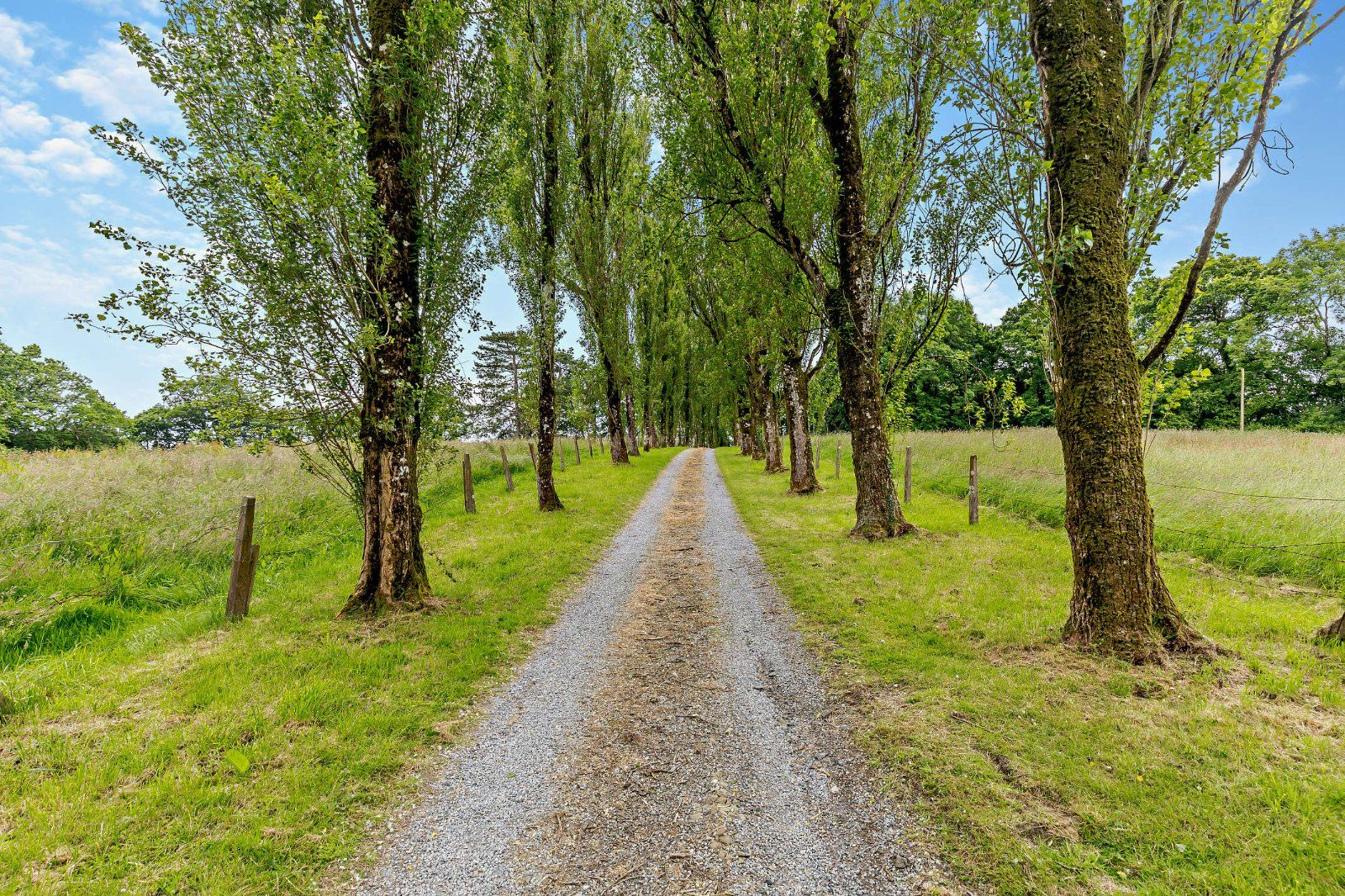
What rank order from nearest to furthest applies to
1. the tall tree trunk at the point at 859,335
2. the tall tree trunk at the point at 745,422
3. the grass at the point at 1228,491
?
1. the grass at the point at 1228,491
2. the tall tree trunk at the point at 859,335
3. the tall tree trunk at the point at 745,422

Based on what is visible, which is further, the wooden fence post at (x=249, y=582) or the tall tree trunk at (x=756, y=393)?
the tall tree trunk at (x=756, y=393)

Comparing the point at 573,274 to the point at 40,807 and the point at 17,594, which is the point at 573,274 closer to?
the point at 17,594

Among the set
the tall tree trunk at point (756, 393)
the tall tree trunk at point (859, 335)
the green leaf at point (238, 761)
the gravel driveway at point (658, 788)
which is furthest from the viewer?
the tall tree trunk at point (756, 393)

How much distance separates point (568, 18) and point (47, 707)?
15692mm

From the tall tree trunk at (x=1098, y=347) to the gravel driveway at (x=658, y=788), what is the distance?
2.89 m

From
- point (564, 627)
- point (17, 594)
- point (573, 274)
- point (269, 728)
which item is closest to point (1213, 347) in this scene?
point (573, 274)

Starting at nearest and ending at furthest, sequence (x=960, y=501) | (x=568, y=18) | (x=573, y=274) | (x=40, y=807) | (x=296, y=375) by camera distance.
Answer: (x=40, y=807) → (x=296, y=375) → (x=568, y=18) → (x=960, y=501) → (x=573, y=274)

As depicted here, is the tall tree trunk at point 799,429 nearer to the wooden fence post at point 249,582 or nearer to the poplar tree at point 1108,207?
the poplar tree at point 1108,207

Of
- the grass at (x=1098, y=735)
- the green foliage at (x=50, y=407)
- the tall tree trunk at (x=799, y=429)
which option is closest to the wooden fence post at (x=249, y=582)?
the grass at (x=1098, y=735)

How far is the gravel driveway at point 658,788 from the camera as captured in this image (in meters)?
2.74

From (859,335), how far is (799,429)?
20.0 feet

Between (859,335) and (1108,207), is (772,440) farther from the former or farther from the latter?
(1108,207)

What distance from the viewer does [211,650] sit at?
17.5 ft

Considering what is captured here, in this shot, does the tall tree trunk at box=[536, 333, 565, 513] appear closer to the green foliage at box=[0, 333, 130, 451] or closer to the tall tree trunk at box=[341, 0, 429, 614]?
the tall tree trunk at box=[341, 0, 429, 614]
